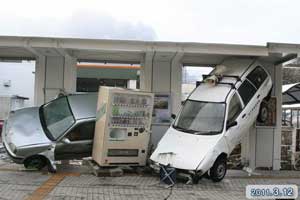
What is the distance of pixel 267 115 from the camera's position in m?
13.7

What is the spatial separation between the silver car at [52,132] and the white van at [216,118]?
6.98 feet

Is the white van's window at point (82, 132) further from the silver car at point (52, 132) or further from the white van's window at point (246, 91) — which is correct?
the white van's window at point (246, 91)

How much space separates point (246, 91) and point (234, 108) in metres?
0.71

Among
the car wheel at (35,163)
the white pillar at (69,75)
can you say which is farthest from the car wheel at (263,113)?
the car wheel at (35,163)

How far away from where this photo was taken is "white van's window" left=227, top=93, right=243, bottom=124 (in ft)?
38.2

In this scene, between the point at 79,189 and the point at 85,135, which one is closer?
→ the point at 79,189

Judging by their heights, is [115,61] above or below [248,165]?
above

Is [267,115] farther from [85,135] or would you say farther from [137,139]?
[85,135]

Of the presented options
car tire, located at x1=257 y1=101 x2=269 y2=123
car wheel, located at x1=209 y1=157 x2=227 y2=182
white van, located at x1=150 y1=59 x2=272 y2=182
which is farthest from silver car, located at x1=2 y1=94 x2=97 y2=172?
car tire, located at x1=257 y1=101 x2=269 y2=123

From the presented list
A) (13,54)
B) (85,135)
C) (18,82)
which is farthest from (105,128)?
(18,82)

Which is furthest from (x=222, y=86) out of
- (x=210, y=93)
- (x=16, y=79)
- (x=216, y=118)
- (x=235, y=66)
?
(x=16, y=79)

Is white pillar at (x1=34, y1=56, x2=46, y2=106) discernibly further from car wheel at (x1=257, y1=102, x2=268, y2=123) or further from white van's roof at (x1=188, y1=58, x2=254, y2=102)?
car wheel at (x1=257, y1=102, x2=268, y2=123)

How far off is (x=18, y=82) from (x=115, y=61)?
14972 millimetres

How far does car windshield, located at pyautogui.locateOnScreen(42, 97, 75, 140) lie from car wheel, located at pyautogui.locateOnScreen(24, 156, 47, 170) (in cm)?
66
